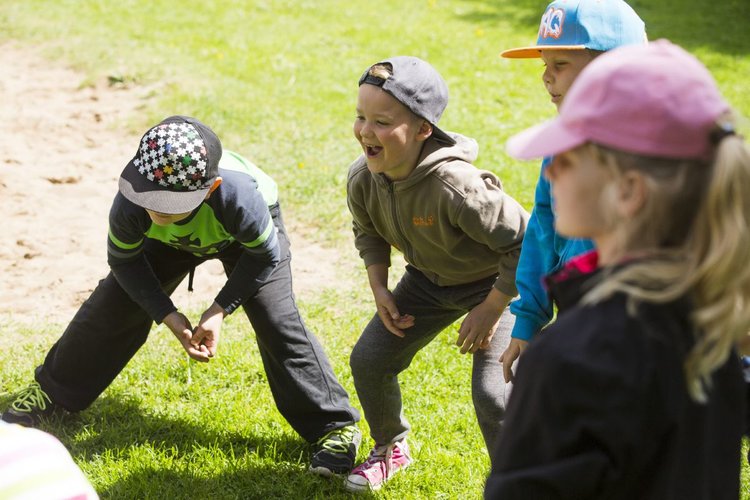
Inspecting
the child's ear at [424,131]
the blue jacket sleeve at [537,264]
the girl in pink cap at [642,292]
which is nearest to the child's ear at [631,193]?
the girl in pink cap at [642,292]

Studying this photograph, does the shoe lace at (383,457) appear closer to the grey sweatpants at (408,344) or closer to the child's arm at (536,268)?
the grey sweatpants at (408,344)

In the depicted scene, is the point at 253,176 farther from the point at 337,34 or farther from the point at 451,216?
the point at 337,34

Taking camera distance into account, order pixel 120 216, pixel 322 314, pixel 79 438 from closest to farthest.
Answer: pixel 120 216, pixel 79 438, pixel 322 314

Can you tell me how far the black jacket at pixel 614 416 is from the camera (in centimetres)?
156

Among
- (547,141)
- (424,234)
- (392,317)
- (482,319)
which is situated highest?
(547,141)

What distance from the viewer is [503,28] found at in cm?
1064

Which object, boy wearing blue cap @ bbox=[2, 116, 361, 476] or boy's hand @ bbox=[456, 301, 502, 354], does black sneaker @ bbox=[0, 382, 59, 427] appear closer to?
boy wearing blue cap @ bbox=[2, 116, 361, 476]

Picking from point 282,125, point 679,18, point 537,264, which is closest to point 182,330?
point 537,264

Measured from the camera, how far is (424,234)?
320 centimetres

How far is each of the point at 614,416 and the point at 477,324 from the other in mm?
1555

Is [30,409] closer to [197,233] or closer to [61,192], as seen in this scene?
[197,233]

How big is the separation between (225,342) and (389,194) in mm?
1687

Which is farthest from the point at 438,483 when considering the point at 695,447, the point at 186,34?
the point at 186,34

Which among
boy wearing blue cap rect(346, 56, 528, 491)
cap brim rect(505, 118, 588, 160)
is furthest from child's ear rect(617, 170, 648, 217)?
boy wearing blue cap rect(346, 56, 528, 491)
